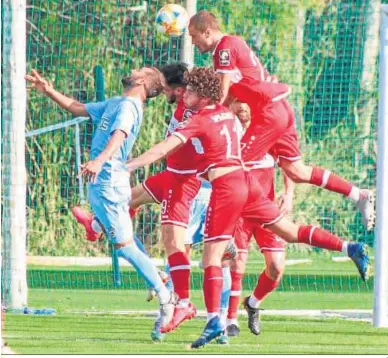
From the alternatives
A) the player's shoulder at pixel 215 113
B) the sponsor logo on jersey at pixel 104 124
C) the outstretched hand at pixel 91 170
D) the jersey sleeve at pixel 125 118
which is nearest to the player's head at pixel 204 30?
the jersey sleeve at pixel 125 118

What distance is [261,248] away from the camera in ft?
36.4

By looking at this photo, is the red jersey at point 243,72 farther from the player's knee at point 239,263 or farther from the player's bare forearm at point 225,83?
the player's knee at point 239,263

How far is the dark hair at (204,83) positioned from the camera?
9.96 meters

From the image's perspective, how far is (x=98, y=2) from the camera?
19.0m

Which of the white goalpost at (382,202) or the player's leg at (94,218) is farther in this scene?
the white goalpost at (382,202)

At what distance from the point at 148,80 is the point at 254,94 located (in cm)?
95

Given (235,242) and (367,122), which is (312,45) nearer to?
(367,122)

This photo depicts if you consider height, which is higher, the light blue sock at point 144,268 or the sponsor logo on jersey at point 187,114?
the sponsor logo on jersey at point 187,114

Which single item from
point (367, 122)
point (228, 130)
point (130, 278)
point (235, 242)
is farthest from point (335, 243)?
point (367, 122)

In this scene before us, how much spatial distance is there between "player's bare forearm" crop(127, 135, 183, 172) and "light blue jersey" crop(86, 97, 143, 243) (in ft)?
2.55

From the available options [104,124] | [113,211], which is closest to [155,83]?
[104,124]

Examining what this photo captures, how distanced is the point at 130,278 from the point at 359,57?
5.11 m

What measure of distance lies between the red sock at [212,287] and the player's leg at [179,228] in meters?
0.60

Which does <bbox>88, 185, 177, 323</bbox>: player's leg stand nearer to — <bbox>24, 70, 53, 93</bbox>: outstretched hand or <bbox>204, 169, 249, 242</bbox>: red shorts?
<bbox>204, 169, 249, 242</bbox>: red shorts
